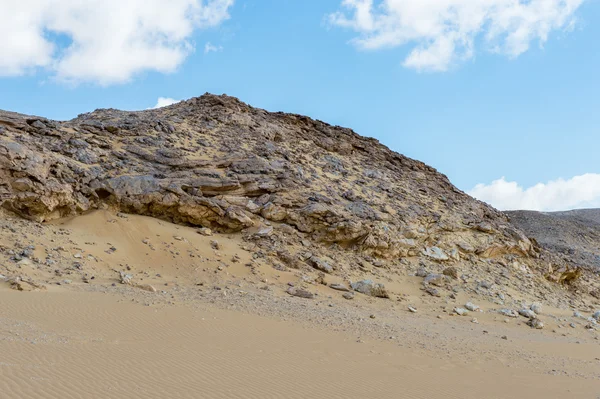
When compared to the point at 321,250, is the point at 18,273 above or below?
below

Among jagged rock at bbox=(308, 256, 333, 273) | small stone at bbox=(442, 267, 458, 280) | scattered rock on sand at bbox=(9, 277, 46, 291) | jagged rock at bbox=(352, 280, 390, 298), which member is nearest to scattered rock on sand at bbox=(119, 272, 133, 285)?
scattered rock on sand at bbox=(9, 277, 46, 291)

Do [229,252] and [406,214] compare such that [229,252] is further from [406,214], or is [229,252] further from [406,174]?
[406,174]

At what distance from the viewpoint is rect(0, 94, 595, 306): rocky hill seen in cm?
1448

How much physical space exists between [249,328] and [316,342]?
1.40 m

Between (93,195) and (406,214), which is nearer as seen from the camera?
(93,195)

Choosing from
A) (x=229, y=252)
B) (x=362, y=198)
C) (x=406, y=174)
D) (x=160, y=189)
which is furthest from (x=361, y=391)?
(x=406, y=174)

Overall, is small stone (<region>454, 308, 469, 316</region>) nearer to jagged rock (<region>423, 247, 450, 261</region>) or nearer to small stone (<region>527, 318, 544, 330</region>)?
small stone (<region>527, 318, 544, 330</region>)

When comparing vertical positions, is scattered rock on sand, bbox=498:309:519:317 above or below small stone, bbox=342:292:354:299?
above

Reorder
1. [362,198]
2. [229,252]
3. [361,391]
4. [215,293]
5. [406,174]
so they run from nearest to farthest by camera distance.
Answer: [361,391]
[215,293]
[229,252]
[362,198]
[406,174]

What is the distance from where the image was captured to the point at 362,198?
60.0ft

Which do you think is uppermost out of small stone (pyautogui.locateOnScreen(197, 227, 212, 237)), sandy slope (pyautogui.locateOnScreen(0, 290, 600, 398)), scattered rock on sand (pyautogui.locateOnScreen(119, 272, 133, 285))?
small stone (pyautogui.locateOnScreen(197, 227, 212, 237))

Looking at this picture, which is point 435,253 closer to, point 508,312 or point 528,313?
point 508,312

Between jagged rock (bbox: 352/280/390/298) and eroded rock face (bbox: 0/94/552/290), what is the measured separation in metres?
1.24

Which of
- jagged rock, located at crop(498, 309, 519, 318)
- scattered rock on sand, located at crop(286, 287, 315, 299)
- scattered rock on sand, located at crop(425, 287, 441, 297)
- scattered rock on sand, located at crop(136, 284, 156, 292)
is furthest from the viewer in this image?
scattered rock on sand, located at crop(425, 287, 441, 297)
